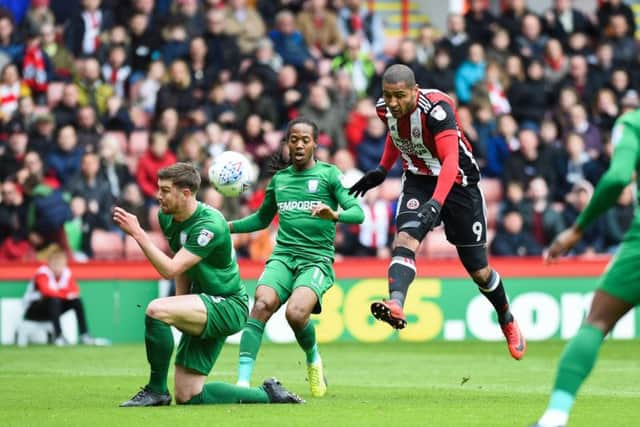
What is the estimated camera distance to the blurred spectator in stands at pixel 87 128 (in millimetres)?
19375

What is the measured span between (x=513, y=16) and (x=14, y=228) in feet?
31.0

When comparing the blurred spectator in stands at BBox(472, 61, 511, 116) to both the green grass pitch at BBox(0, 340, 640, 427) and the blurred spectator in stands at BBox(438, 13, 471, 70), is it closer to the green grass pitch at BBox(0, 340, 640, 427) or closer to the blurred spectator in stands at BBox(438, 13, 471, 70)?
the blurred spectator in stands at BBox(438, 13, 471, 70)

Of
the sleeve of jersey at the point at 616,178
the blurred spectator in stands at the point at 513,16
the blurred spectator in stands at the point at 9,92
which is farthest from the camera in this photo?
the blurred spectator in stands at the point at 513,16

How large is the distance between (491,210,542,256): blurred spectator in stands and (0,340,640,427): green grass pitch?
1.87m

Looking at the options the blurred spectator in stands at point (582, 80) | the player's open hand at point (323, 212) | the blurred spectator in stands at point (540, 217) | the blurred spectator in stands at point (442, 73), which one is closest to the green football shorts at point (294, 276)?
the player's open hand at point (323, 212)

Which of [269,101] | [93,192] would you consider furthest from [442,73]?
[93,192]

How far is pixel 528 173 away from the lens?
20.7 metres

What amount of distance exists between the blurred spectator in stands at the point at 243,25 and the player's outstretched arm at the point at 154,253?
1221 cm

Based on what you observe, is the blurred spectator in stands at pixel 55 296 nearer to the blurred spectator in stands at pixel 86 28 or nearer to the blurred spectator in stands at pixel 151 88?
the blurred spectator in stands at pixel 151 88

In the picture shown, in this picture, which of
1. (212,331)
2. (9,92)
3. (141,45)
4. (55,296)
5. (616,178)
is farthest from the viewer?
(141,45)

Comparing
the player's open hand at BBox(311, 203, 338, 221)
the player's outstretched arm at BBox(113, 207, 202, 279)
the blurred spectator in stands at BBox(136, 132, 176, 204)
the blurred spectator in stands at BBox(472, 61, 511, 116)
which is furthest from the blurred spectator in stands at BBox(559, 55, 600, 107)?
the player's outstretched arm at BBox(113, 207, 202, 279)

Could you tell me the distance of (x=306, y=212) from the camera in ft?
38.1

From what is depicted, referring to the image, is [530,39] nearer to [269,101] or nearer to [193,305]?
[269,101]

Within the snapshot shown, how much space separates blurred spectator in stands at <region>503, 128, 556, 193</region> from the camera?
20688 millimetres
